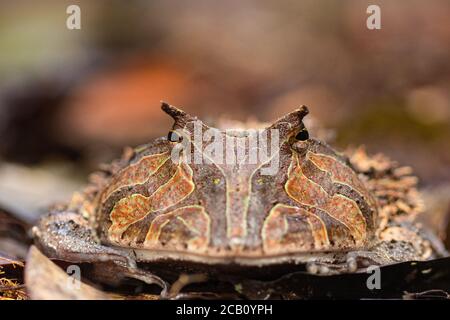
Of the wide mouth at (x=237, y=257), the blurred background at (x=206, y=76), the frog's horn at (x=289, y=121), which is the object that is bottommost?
the wide mouth at (x=237, y=257)

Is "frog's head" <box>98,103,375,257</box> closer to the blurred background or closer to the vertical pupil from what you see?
the vertical pupil

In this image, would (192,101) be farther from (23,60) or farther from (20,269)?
(20,269)

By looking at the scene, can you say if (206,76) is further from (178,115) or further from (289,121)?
(289,121)

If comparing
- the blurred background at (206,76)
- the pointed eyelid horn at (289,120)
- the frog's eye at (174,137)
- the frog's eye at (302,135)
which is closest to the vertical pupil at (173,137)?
the frog's eye at (174,137)

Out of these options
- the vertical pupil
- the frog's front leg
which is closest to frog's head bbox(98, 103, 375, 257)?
the vertical pupil

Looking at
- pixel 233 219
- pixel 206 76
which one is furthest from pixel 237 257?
pixel 206 76

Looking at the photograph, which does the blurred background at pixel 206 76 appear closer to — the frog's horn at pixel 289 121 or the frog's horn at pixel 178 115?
the frog's horn at pixel 178 115
